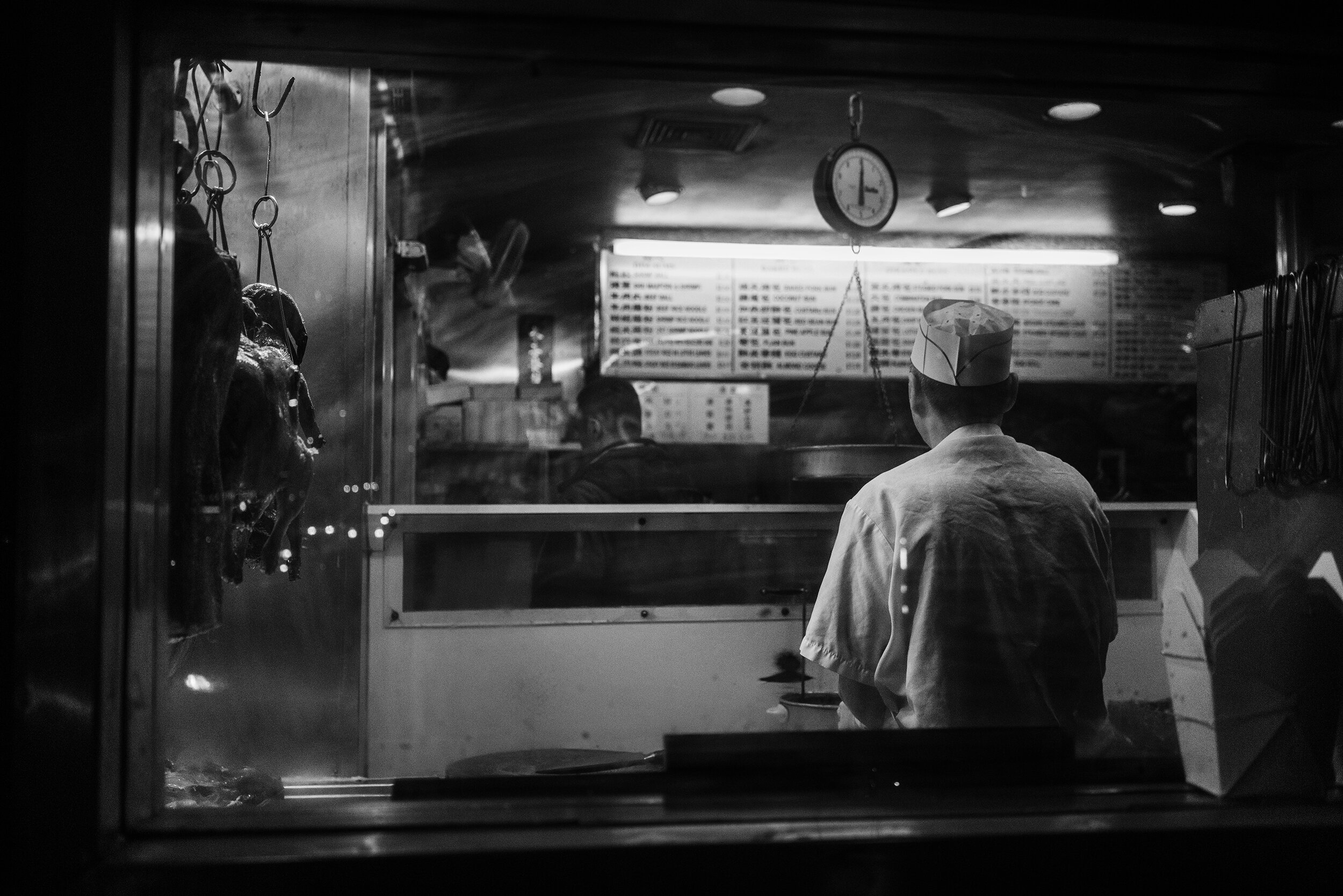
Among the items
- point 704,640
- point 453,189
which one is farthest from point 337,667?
point 453,189

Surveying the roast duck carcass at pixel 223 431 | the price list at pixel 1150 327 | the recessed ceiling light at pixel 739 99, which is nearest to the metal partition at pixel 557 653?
the roast duck carcass at pixel 223 431

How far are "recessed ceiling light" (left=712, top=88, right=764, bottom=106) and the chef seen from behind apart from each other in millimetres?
1367

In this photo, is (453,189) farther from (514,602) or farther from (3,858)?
(3,858)

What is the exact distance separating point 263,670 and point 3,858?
5.65ft

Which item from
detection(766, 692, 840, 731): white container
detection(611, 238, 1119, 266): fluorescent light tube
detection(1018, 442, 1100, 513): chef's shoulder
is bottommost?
detection(766, 692, 840, 731): white container

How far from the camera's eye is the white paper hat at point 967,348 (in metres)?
2.17

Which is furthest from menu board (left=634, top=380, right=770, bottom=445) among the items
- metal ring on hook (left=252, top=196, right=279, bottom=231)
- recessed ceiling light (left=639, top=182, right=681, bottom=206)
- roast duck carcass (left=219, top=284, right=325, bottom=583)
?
roast duck carcass (left=219, top=284, right=325, bottom=583)

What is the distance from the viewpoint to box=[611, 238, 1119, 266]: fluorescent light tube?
5.34 meters

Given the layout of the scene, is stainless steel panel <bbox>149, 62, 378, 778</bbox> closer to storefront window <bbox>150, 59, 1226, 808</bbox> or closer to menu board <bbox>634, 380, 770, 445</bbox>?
storefront window <bbox>150, 59, 1226, 808</bbox>

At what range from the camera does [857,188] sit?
11.4 ft

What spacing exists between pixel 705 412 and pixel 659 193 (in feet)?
3.80

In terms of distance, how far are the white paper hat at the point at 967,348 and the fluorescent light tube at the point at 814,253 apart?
311 centimetres

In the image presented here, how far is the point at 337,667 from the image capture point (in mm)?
2777

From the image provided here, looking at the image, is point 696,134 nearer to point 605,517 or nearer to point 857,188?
point 857,188
